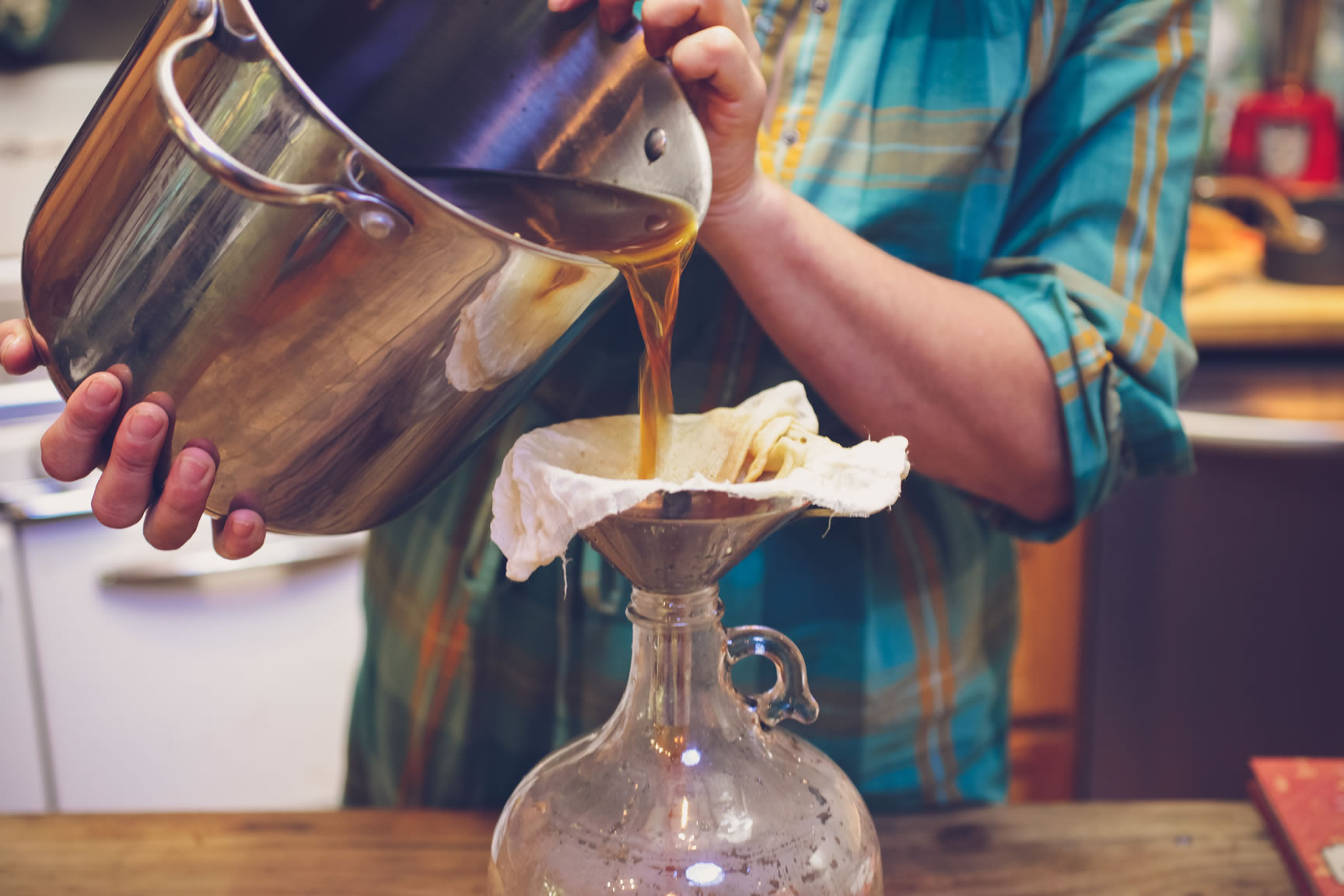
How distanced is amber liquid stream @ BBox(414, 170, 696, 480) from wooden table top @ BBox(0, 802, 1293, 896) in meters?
0.27

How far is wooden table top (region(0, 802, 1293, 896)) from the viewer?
622mm

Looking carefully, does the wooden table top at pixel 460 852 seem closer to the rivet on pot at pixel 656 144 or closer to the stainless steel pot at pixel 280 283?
the stainless steel pot at pixel 280 283

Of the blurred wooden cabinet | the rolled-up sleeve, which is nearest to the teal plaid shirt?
the rolled-up sleeve

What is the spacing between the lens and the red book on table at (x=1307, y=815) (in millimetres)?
592

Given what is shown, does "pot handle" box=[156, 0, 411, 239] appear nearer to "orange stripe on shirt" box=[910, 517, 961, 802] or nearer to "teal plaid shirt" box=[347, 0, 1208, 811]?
"teal plaid shirt" box=[347, 0, 1208, 811]

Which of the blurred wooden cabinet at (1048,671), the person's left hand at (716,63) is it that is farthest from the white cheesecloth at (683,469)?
the blurred wooden cabinet at (1048,671)

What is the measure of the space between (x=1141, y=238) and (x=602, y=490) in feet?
1.48

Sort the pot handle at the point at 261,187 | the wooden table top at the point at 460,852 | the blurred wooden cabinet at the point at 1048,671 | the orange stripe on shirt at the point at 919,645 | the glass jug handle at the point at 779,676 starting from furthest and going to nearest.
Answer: the blurred wooden cabinet at the point at 1048,671 < the orange stripe on shirt at the point at 919,645 < the wooden table top at the point at 460,852 < the glass jug handle at the point at 779,676 < the pot handle at the point at 261,187

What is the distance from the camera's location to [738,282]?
646 mm

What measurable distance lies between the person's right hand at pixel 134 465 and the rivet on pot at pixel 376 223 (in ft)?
0.42

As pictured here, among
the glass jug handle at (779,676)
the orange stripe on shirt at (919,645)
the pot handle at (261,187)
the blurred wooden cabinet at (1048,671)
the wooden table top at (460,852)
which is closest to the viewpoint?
the pot handle at (261,187)

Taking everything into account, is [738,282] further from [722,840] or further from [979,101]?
[722,840]

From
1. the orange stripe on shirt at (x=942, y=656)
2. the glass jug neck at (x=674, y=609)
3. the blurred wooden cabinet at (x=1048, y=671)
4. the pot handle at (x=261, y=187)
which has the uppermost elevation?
the pot handle at (x=261, y=187)

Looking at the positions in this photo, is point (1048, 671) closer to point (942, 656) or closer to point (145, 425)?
point (942, 656)
